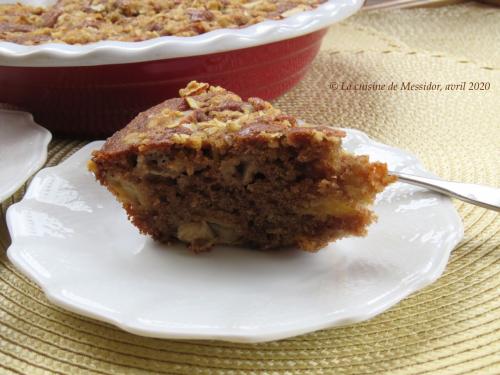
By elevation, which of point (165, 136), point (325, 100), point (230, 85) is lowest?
point (325, 100)

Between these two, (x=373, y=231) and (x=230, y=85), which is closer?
(x=373, y=231)

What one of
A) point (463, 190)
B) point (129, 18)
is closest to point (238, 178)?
point (463, 190)

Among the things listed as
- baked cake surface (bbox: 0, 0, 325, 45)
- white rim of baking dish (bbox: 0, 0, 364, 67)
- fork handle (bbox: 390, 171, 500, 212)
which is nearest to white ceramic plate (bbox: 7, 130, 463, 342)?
fork handle (bbox: 390, 171, 500, 212)

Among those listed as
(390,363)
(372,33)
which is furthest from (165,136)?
(372,33)

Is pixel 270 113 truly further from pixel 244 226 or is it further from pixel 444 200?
pixel 444 200

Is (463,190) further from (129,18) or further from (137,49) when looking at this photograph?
(129,18)

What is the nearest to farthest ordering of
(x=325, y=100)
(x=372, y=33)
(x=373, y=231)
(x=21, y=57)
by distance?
(x=373, y=231) < (x=21, y=57) < (x=325, y=100) < (x=372, y=33)

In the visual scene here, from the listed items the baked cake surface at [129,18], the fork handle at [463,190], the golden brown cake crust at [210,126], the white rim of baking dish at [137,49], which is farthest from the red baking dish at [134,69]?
the fork handle at [463,190]
